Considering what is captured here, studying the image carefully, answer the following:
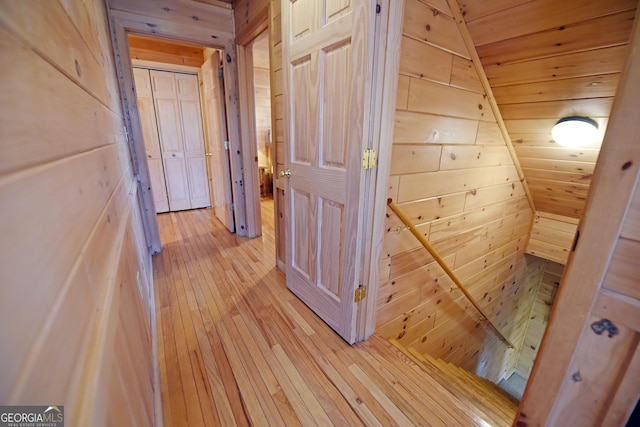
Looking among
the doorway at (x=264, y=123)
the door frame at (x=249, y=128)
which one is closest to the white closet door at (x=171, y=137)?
the doorway at (x=264, y=123)

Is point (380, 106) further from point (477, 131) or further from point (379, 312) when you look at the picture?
point (379, 312)

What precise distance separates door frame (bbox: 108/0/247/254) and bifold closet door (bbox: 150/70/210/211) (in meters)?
1.47

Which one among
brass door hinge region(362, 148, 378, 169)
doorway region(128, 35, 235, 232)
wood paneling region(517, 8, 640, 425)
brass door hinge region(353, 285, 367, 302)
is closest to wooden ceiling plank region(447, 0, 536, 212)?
brass door hinge region(362, 148, 378, 169)

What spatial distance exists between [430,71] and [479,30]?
45 cm

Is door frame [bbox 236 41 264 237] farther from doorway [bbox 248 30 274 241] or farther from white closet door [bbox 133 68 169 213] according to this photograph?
white closet door [bbox 133 68 169 213]

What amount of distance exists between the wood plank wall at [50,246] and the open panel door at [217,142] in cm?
238

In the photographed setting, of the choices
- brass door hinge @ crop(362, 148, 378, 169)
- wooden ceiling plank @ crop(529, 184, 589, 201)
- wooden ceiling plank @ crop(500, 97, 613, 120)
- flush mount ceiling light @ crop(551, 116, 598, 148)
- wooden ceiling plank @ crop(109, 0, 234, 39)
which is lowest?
wooden ceiling plank @ crop(529, 184, 589, 201)

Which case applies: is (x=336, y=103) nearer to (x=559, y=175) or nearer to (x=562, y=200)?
(x=559, y=175)

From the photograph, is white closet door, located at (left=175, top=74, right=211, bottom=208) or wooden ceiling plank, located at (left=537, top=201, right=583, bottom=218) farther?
white closet door, located at (left=175, top=74, right=211, bottom=208)

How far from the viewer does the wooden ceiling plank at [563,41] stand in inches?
48.3

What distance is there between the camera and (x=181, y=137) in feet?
12.7

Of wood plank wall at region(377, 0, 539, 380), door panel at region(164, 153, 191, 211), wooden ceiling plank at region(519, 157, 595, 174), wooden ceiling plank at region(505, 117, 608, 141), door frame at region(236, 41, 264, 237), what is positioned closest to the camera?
wood plank wall at region(377, 0, 539, 380)

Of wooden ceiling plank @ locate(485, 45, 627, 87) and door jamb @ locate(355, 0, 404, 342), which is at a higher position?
wooden ceiling plank @ locate(485, 45, 627, 87)

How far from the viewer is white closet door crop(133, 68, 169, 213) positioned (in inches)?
136
